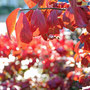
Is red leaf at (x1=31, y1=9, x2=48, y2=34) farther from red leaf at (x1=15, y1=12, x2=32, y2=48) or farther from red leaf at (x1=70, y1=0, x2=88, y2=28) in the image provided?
red leaf at (x1=70, y1=0, x2=88, y2=28)

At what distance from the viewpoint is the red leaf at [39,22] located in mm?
1023

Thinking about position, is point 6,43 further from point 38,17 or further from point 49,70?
point 38,17

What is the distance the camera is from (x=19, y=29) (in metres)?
1.03

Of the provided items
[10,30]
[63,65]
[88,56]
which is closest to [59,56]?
[63,65]

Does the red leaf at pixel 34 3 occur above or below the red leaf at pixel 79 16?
above

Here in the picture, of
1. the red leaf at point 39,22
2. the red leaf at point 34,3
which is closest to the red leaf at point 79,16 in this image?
the red leaf at point 39,22

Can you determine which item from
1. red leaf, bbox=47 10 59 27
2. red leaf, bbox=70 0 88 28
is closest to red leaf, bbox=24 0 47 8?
red leaf, bbox=47 10 59 27

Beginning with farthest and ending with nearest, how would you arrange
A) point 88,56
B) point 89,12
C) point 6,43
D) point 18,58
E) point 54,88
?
point 6,43
point 18,58
point 54,88
point 88,56
point 89,12

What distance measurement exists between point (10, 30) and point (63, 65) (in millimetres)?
1959

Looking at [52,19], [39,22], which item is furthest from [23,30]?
[52,19]

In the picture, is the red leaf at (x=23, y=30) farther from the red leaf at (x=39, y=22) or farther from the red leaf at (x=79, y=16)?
the red leaf at (x=79, y=16)

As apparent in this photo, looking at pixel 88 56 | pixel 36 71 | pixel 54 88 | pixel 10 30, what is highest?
pixel 10 30

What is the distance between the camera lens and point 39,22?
1.04 m

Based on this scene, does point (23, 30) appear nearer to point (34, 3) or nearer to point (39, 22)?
point (39, 22)
